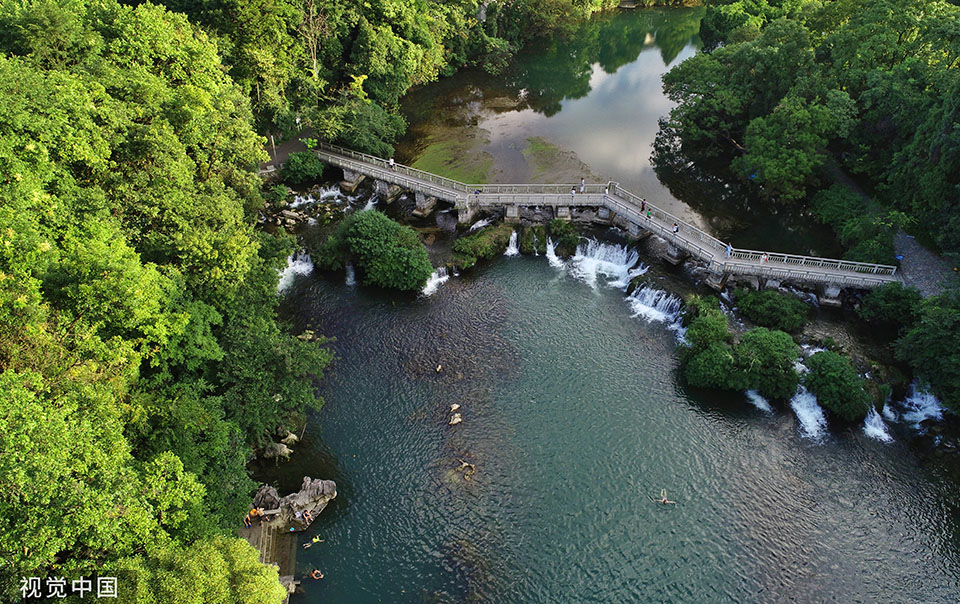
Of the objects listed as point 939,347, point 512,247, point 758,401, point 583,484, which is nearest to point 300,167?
point 512,247

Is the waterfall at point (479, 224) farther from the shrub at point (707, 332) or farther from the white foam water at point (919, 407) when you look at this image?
the white foam water at point (919, 407)

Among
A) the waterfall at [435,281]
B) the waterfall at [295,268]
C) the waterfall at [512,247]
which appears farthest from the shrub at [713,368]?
the waterfall at [295,268]

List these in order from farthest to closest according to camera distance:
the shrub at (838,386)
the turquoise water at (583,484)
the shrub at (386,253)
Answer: the shrub at (386,253)
the shrub at (838,386)
the turquoise water at (583,484)

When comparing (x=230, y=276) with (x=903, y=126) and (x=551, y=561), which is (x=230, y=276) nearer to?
(x=551, y=561)

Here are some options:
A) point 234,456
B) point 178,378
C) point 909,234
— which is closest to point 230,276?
point 178,378

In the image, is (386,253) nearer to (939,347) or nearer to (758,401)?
(758,401)

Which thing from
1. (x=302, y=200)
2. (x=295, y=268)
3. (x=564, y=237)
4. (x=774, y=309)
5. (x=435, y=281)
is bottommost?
(x=295, y=268)
